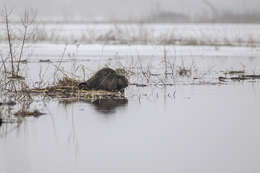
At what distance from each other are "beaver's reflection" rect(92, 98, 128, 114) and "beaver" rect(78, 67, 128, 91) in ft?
1.76

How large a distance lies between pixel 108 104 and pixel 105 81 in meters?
0.87

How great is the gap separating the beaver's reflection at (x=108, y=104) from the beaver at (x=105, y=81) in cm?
54

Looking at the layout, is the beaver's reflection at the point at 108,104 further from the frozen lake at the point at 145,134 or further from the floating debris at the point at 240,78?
the floating debris at the point at 240,78

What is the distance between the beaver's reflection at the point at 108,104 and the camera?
19.6 ft

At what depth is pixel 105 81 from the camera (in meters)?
7.19

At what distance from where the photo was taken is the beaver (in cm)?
721

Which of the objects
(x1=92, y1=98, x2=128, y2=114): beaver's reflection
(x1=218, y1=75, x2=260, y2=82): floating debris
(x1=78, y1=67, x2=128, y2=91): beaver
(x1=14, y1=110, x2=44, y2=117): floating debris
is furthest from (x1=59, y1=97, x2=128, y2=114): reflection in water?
(x1=218, y1=75, x2=260, y2=82): floating debris

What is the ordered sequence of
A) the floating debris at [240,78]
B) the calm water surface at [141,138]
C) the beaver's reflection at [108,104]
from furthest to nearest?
the floating debris at [240,78] → the beaver's reflection at [108,104] → the calm water surface at [141,138]

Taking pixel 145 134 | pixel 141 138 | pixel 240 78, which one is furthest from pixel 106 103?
pixel 240 78

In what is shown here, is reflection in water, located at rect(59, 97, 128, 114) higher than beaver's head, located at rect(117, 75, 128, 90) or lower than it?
lower

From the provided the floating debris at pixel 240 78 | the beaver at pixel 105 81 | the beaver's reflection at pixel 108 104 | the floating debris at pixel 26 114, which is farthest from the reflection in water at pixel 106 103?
the floating debris at pixel 240 78

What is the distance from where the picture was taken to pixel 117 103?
255 inches

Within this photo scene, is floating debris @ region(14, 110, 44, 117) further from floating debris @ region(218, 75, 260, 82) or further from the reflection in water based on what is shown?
floating debris @ region(218, 75, 260, 82)

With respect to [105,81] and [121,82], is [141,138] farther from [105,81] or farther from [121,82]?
[121,82]
